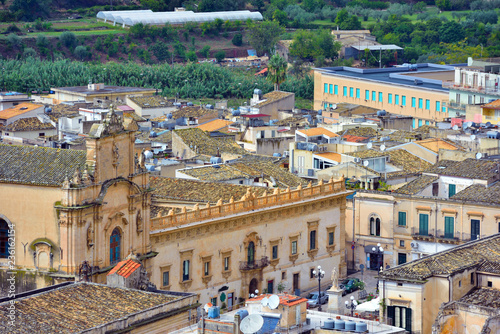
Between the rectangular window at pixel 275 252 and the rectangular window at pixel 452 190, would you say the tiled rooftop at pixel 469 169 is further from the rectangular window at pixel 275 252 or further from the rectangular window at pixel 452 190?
the rectangular window at pixel 275 252

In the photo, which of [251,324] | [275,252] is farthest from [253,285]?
[251,324]

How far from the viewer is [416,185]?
266ft

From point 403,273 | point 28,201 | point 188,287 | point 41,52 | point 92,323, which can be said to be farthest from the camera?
point 41,52

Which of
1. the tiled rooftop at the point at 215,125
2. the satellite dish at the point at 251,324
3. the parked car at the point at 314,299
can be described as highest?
the satellite dish at the point at 251,324

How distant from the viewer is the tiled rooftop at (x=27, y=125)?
106 metres

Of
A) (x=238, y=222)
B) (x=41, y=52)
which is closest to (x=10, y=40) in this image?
(x=41, y=52)

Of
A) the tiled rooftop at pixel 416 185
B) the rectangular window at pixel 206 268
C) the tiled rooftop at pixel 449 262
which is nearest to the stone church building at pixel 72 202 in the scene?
the rectangular window at pixel 206 268

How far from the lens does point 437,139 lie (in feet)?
313

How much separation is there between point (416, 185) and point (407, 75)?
69.5 meters

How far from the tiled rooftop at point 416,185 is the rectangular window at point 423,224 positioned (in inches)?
60.4

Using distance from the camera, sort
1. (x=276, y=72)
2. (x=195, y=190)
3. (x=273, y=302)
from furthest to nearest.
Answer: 1. (x=276, y=72)
2. (x=195, y=190)
3. (x=273, y=302)

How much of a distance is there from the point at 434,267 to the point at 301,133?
37.1m

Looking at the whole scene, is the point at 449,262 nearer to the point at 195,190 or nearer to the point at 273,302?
A: the point at 273,302

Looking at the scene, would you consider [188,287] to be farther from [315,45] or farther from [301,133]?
[315,45]
